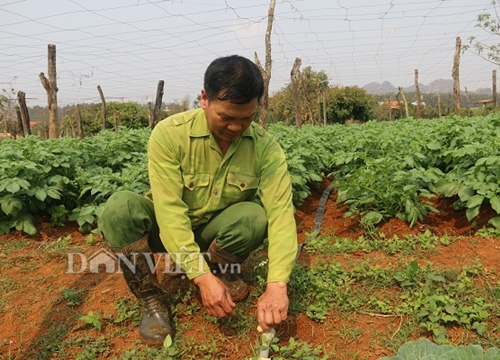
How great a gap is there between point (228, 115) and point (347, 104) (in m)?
26.6

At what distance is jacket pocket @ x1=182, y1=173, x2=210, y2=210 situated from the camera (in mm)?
2127

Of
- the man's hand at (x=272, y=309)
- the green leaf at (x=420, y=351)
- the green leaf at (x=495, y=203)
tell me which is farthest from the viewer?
the green leaf at (x=495, y=203)

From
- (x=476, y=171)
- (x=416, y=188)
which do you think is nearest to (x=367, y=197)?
(x=416, y=188)

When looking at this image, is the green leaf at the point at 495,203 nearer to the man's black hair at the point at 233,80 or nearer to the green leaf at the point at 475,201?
the green leaf at the point at 475,201

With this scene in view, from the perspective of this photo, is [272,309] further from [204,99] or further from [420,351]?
[204,99]

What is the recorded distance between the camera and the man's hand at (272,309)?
174cm

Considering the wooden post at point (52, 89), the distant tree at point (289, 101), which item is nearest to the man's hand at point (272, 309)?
the wooden post at point (52, 89)

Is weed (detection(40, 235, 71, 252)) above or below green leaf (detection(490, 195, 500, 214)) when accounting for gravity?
below

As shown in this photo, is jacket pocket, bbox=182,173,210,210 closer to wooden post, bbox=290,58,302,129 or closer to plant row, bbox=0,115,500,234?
plant row, bbox=0,115,500,234

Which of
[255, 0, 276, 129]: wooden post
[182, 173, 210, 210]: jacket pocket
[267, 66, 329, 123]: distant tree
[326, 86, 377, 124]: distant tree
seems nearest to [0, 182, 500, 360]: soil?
[182, 173, 210, 210]: jacket pocket

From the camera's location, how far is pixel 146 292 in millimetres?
2199

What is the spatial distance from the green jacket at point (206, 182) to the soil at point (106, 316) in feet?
1.58

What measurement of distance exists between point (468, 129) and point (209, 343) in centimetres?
416

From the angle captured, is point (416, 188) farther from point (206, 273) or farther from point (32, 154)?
point (32, 154)
